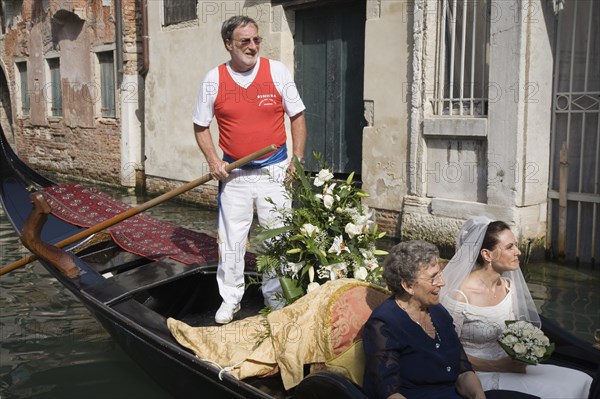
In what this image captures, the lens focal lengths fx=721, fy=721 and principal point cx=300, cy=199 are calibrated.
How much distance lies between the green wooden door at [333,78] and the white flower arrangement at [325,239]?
382 cm

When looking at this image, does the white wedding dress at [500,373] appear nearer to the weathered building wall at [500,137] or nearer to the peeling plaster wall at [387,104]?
the weathered building wall at [500,137]

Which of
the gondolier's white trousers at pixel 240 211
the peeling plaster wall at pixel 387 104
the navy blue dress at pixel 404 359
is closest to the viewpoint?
the navy blue dress at pixel 404 359

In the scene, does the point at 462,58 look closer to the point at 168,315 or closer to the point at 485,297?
the point at 168,315

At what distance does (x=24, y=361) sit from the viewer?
159 inches

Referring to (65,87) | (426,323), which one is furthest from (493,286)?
(65,87)

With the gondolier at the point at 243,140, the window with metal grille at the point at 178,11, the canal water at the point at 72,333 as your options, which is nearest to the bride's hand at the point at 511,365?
the gondolier at the point at 243,140

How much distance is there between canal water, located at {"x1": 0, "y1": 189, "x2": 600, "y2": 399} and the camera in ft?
12.2

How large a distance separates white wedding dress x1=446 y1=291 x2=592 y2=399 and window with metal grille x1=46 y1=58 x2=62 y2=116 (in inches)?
449

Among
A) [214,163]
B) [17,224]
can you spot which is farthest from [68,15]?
[214,163]

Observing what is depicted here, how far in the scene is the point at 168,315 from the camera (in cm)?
397

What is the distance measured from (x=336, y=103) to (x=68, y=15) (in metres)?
6.55

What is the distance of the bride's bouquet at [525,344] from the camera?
250cm

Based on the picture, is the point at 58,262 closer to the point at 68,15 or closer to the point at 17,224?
the point at 17,224

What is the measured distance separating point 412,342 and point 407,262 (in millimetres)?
259
